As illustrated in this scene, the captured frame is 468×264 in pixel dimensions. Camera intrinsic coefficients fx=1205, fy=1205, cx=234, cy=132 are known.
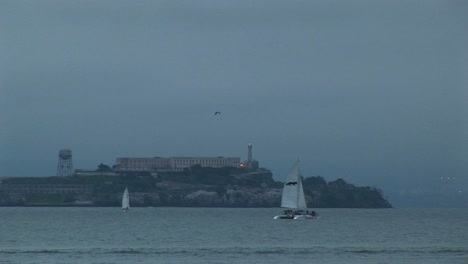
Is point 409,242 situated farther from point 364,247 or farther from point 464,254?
point 464,254

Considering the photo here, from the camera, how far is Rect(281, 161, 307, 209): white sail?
142750mm

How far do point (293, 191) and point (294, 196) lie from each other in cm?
110

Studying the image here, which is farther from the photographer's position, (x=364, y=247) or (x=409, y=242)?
(x=409, y=242)

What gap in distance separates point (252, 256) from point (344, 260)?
→ 6.55 m

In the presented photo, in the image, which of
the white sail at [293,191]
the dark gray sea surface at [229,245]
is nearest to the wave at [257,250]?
the dark gray sea surface at [229,245]

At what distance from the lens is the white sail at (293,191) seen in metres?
143

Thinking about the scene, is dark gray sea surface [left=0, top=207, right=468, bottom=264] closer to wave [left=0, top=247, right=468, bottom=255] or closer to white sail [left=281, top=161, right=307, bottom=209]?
wave [left=0, top=247, right=468, bottom=255]

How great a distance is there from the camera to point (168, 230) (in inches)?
4796

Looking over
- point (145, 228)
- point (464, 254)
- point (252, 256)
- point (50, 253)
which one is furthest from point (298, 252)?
point (145, 228)

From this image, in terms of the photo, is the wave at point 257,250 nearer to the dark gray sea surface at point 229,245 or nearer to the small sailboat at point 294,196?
the dark gray sea surface at point 229,245

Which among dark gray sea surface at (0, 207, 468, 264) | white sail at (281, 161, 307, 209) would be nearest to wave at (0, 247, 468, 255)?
dark gray sea surface at (0, 207, 468, 264)

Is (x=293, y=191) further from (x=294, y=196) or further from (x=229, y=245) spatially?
(x=229, y=245)

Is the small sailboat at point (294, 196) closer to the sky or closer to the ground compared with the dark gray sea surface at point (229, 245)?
closer to the sky

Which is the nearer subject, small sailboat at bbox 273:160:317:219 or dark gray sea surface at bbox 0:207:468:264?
dark gray sea surface at bbox 0:207:468:264
